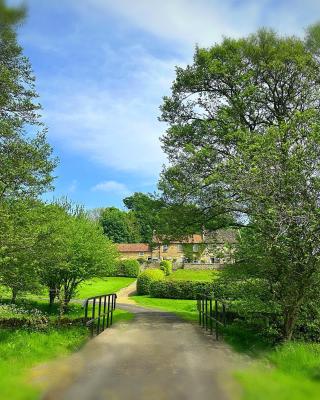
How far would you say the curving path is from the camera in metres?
6.68

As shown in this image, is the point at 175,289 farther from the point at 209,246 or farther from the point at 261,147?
the point at 261,147

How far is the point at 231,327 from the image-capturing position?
14.7 meters

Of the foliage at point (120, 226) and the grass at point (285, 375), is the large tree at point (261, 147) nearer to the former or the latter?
the grass at point (285, 375)

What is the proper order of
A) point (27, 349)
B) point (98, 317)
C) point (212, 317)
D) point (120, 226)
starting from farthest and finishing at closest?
point (120, 226), point (212, 317), point (98, 317), point (27, 349)

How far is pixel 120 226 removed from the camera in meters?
101

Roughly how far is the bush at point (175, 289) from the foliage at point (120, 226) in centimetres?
5823

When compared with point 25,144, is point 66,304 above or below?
below

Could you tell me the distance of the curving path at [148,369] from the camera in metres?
6.68

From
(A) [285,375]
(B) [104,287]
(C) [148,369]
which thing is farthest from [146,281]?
(A) [285,375]

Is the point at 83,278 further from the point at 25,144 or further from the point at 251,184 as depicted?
the point at 251,184

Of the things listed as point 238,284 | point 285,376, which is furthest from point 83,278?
point 285,376

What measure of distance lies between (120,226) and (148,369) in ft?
304

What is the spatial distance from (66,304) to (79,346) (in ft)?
43.8

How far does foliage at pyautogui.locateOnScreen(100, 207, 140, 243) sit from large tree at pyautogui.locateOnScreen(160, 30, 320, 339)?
256 ft
